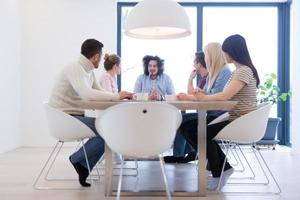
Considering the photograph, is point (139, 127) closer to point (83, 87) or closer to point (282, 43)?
point (83, 87)

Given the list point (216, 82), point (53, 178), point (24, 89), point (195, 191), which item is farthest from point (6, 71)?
point (195, 191)

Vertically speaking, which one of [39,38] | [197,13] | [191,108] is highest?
[197,13]

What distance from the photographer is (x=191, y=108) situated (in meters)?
2.74

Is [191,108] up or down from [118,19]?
down

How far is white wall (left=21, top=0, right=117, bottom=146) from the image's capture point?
6.36 m

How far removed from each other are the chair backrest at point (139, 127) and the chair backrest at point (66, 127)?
624mm

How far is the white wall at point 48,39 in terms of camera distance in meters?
6.36

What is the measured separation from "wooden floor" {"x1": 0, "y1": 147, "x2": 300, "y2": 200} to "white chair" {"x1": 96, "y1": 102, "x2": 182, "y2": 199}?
640 millimetres

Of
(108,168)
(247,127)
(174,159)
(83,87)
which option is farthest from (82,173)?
(174,159)

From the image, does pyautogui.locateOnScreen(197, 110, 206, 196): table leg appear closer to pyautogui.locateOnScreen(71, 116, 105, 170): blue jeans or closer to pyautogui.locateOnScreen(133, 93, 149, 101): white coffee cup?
pyautogui.locateOnScreen(133, 93, 149, 101): white coffee cup

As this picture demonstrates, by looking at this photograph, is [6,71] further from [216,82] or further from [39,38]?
[216,82]

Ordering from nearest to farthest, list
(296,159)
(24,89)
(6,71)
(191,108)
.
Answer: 1. (191,108)
2. (296,159)
3. (6,71)
4. (24,89)

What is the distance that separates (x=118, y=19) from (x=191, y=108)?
14.7 ft

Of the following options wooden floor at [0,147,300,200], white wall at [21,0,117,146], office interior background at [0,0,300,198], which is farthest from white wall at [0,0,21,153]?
wooden floor at [0,147,300,200]
